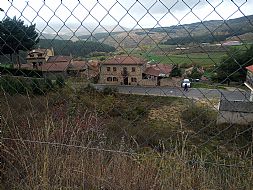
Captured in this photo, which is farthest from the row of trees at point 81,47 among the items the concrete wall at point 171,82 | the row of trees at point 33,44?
the concrete wall at point 171,82

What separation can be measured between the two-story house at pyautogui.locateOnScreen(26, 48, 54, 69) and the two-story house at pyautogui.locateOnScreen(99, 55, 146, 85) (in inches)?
17.4

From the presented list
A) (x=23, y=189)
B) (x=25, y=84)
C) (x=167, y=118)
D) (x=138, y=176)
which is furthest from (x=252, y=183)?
(x=167, y=118)

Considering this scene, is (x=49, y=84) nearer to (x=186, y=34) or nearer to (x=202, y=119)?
(x=186, y=34)

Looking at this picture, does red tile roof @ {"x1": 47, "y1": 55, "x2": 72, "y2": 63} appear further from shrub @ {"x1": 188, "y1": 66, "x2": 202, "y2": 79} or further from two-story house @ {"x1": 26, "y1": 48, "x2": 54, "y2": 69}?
shrub @ {"x1": 188, "y1": 66, "x2": 202, "y2": 79}

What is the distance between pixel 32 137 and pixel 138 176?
2.61 ft

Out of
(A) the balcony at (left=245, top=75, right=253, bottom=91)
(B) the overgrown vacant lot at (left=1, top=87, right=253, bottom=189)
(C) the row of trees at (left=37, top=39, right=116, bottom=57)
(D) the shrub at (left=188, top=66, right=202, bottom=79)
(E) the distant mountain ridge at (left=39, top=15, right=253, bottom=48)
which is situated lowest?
(B) the overgrown vacant lot at (left=1, top=87, right=253, bottom=189)

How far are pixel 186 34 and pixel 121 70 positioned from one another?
0.50 metres

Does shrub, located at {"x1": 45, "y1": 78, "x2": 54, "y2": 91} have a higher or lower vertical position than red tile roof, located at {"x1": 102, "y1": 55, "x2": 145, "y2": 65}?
lower

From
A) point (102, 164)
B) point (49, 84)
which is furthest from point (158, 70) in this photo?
point (49, 84)

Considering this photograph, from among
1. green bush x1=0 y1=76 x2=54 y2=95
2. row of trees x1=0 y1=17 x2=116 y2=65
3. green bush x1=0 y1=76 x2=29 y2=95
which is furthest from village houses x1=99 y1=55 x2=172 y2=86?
green bush x1=0 y1=76 x2=29 y2=95

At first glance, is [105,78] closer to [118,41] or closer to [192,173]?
[118,41]

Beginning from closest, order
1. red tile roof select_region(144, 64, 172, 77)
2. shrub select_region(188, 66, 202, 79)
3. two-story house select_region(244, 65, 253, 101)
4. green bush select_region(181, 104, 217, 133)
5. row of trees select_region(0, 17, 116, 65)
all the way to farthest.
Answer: two-story house select_region(244, 65, 253, 101) → red tile roof select_region(144, 64, 172, 77) → shrub select_region(188, 66, 202, 79) → row of trees select_region(0, 17, 116, 65) → green bush select_region(181, 104, 217, 133)

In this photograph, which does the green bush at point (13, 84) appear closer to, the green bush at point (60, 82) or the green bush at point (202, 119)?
the green bush at point (60, 82)

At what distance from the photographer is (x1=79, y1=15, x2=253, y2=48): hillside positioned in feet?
4.50
